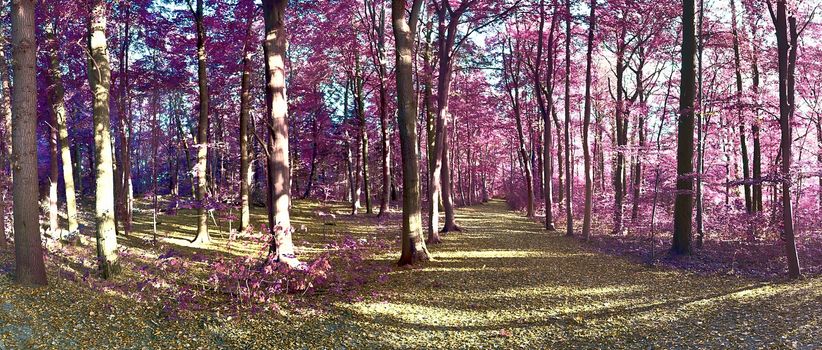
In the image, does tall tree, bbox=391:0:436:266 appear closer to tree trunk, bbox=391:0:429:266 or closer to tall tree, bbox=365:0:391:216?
tree trunk, bbox=391:0:429:266

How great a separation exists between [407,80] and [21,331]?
705 cm

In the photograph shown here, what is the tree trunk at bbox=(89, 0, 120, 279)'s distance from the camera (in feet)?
24.3

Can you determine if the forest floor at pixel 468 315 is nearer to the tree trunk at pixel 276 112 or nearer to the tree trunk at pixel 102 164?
the tree trunk at pixel 102 164

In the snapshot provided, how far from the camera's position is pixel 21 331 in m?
4.90

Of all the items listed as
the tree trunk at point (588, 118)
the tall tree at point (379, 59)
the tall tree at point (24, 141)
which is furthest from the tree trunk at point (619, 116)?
the tall tree at point (24, 141)

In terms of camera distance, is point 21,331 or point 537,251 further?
point 537,251

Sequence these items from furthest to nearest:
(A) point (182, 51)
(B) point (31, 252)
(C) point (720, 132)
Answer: (C) point (720, 132) < (A) point (182, 51) < (B) point (31, 252)

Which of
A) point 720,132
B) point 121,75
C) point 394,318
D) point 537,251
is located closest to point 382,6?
point 121,75

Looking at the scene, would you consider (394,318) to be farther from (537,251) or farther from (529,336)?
(537,251)

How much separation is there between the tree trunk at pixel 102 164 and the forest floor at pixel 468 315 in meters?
0.63

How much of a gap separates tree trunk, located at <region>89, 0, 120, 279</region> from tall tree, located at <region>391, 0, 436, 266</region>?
497 centimetres

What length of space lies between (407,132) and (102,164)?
523 centimetres

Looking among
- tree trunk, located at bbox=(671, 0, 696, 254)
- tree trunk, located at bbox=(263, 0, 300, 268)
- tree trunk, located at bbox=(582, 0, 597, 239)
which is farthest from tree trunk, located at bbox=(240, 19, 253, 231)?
tree trunk, located at bbox=(671, 0, 696, 254)

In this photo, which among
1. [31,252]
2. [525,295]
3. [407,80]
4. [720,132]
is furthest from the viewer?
[720,132]
